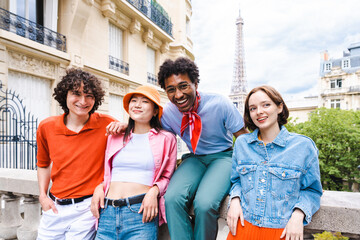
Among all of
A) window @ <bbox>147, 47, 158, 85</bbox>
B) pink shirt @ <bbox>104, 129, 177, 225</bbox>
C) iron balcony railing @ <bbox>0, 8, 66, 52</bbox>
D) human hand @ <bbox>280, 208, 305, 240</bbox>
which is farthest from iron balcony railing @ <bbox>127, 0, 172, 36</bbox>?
human hand @ <bbox>280, 208, 305, 240</bbox>

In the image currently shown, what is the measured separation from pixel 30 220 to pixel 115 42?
12106mm

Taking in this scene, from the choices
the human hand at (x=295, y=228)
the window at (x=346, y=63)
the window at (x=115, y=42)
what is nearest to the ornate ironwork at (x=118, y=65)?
the window at (x=115, y=42)

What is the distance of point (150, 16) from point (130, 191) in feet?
50.3

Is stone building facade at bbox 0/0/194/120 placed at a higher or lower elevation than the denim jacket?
higher

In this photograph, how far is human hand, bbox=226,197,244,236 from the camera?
5.71 ft

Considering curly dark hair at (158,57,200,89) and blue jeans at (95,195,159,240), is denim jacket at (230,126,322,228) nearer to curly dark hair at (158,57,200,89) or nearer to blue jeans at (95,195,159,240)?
blue jeans at (95,195,159,240)

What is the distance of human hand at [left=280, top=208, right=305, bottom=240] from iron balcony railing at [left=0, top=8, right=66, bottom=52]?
9500mm

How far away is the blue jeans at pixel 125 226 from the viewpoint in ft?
6.31

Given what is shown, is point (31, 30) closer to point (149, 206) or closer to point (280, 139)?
point (149, 206)

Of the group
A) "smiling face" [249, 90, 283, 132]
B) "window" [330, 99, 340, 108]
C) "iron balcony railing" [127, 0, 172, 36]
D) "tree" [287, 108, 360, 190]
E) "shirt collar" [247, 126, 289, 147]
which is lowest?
"tree" [287, 108, 360, 190]

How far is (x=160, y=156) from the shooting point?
2137 millimetres

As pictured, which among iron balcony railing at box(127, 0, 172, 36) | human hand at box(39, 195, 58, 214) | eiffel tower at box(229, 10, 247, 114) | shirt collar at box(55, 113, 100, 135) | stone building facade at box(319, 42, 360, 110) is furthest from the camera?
eiffel tower at box(229, 10, 247, 114)

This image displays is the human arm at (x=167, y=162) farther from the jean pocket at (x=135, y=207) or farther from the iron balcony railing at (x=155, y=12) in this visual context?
the iron balcony railing at (x=155, y=12)

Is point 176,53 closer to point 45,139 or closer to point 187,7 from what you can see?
point 187,7
